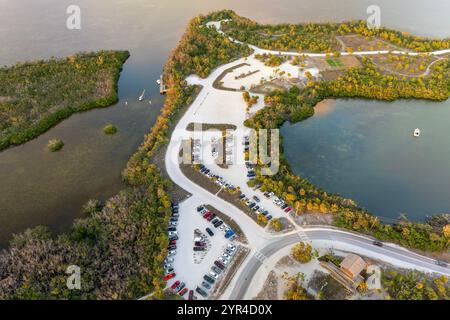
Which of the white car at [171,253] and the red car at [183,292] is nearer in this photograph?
the red car at [183,292]

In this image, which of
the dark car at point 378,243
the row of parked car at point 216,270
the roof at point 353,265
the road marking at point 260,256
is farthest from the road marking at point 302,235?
the row of parked car at point 216,270

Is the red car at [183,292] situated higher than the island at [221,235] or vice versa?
the island at [221,235]

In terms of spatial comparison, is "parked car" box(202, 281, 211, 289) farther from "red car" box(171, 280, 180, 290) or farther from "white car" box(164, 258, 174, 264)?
"white car" box(164, 258, 174, 264)

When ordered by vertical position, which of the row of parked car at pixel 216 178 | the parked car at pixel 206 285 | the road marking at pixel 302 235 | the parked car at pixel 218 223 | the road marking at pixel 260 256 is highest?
the row of parked car at pixel 216 178

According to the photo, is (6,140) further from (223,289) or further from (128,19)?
(128,19)

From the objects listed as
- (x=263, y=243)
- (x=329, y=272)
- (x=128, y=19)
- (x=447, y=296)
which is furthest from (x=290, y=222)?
(x=128, y=19)

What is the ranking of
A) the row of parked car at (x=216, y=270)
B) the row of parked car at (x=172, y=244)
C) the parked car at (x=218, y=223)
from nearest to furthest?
the row of parked car at (x=216, y=270), the row of parked car at (x=172, y=244), the parked car at (x=218, y=223)

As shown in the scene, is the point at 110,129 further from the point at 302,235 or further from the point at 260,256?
the point at 302,235

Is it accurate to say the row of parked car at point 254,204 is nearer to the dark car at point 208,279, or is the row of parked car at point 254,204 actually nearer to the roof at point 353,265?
the roof at point 353,265
